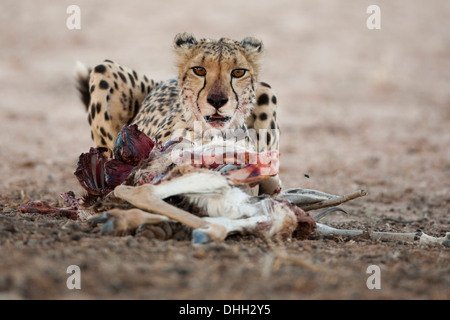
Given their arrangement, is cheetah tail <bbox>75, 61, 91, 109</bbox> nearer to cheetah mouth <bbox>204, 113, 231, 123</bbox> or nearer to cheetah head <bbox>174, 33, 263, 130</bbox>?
cheetah head <bbox>174, 33, 263, 130</bbox>

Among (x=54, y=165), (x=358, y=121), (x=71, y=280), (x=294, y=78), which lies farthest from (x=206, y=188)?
(x=294, y=78)

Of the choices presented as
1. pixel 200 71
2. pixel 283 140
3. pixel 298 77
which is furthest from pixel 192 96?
pixel 298 77

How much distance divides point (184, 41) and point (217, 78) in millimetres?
642

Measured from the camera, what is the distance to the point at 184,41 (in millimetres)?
4672

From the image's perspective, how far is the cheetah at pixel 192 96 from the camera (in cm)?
422

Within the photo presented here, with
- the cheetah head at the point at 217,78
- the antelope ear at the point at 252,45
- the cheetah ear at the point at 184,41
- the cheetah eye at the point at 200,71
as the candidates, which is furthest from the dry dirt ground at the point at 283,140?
the cheetah eye at the point at 200,71

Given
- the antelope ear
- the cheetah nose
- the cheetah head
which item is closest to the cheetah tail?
the cheetah head

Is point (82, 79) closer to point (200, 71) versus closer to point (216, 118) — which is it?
point (200, 71)

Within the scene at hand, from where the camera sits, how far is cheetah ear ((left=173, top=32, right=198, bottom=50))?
4.67m

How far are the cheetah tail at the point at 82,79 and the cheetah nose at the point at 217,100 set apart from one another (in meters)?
2.46

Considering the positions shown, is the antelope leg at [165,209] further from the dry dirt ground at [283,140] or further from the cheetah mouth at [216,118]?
the cheetah mouth at [216,118]
